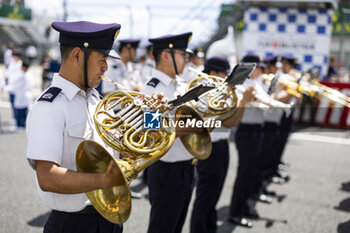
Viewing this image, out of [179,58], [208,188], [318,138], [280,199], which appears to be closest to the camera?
[179,58]

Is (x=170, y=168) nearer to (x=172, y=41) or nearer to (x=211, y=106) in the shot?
(x=211, y=106)

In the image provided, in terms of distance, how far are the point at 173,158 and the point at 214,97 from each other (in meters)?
0.52

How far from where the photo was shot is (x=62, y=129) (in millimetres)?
1593

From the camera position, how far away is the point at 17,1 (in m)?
20.0

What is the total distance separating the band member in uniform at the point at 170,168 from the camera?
256cm

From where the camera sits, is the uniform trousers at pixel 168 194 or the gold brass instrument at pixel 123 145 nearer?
the gold brass instrument at pixel 123 145

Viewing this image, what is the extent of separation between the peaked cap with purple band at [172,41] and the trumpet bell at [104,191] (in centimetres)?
135

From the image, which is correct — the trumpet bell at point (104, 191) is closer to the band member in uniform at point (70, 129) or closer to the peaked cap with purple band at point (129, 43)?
the band member in uniform at point (70, 129)

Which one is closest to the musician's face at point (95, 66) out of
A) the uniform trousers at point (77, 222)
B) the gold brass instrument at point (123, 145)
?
the gold brass instrument at point (123, 145)

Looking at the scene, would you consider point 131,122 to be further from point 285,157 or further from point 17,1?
point 17,1

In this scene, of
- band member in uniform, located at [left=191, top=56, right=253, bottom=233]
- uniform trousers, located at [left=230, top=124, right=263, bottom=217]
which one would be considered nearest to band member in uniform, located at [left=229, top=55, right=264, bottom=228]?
uniform trousers, located at [left=230, top=124, right=263, bottom=217]

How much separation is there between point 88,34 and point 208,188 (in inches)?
79.3

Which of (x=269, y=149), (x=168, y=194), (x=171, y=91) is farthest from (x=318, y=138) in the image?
(x=168, y=194)

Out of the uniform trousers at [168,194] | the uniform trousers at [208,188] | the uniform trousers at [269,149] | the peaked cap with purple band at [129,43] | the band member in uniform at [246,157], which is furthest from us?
the peaked cap with purple band at [129,43]
